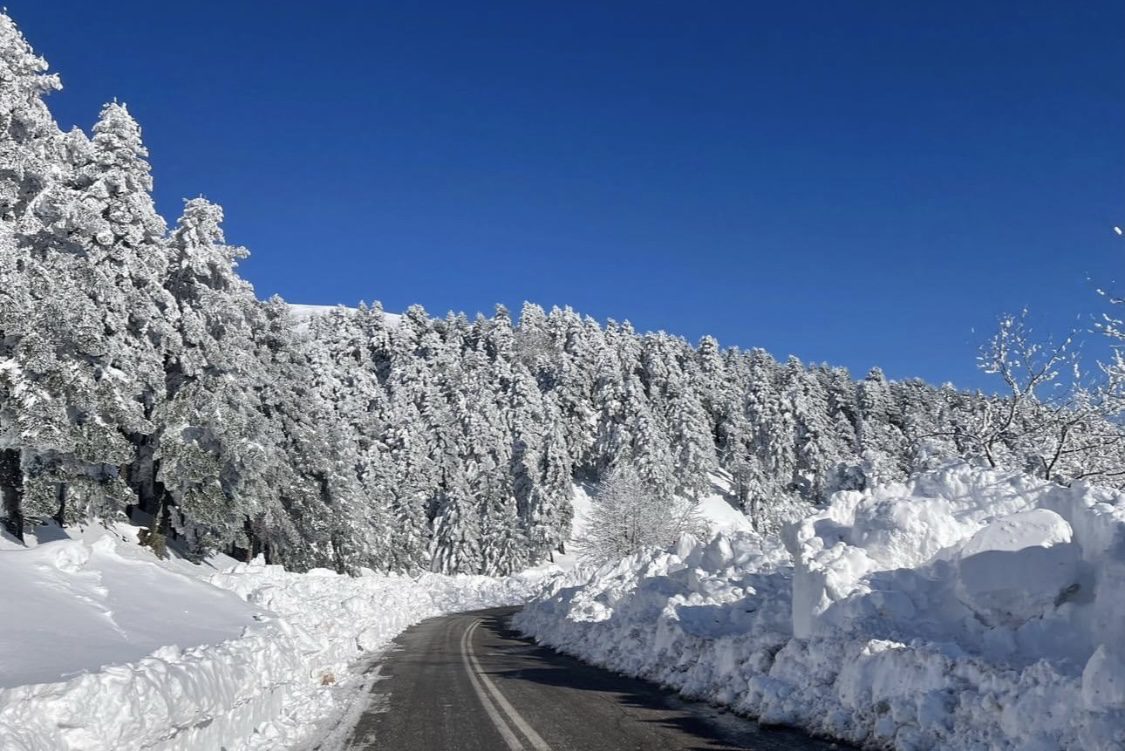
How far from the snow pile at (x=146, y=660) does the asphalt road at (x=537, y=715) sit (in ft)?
4.17

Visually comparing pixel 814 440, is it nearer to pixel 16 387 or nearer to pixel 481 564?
pixel 481 564

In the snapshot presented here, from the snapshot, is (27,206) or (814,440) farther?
(814,440)

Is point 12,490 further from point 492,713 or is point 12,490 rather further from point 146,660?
point 492,713

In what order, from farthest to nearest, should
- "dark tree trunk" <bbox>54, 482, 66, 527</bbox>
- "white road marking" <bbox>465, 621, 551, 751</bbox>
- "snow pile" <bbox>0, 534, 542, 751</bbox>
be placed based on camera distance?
"dark tree trunk" <bbox>54, 482, 66, 527</bbox> → "white road marking" <bbox>465, 621, 551, 751</bbox> → "snow pile" <bbox>0, 534, 542, 751</bbox>

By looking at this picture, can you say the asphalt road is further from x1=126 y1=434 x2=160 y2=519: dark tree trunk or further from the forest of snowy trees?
x1=126 y1=434 x2=160 y2=519: dark tree trunk

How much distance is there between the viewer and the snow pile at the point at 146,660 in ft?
19.2

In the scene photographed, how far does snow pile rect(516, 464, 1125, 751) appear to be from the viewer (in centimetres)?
682

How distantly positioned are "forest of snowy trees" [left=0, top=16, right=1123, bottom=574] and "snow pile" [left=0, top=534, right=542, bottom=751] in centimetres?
623

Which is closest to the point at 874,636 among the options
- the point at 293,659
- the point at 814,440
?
the point at 293,659

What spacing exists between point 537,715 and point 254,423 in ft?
73.1

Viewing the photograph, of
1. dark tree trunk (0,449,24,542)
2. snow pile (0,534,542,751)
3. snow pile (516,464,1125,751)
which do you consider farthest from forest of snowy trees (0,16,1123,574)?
snow pile (516,464,1125,751)

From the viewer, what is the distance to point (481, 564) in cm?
6306

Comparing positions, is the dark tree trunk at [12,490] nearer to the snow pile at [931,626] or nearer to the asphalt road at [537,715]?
the asphalt road at [537,715]

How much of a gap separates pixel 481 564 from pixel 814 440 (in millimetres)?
42246
